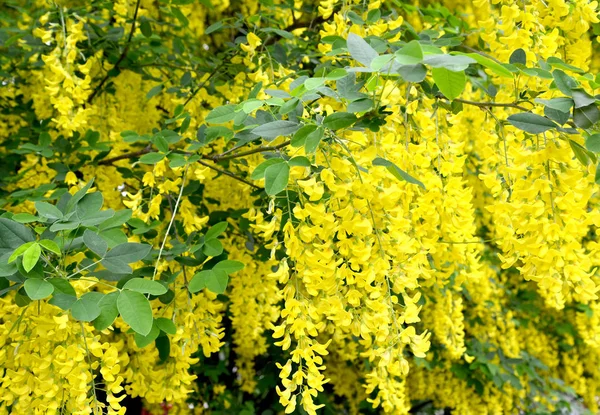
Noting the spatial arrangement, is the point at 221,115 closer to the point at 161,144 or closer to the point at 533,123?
the point at 161,144

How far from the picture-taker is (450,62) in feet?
3.18

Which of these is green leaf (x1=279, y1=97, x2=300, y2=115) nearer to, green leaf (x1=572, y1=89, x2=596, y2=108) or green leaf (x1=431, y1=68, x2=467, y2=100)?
green leaf (x1=431, y1=68, x2=467, y2=100)

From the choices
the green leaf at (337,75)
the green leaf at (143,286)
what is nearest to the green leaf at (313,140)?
the green leaf at (337,75)

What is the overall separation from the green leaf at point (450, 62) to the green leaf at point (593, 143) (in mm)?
342

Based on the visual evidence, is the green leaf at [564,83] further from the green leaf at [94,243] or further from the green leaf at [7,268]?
the green leaf at [7,268]

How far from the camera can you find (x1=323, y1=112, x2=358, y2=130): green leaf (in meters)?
1.18

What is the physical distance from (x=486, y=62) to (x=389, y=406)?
1.14 metres

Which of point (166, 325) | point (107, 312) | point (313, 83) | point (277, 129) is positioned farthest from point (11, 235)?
point (313, 83)

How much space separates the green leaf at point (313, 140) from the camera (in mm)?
1138

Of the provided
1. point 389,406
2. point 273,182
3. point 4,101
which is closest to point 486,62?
point 273,182

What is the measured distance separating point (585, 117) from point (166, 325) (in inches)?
42.8

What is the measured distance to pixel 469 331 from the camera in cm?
401

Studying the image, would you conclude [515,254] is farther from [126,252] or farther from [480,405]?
[480,405]

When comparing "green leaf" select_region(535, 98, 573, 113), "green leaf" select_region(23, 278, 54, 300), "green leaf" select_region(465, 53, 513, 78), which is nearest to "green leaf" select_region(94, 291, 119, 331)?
"green leaf" select_region(23, 278, 54, 300)
